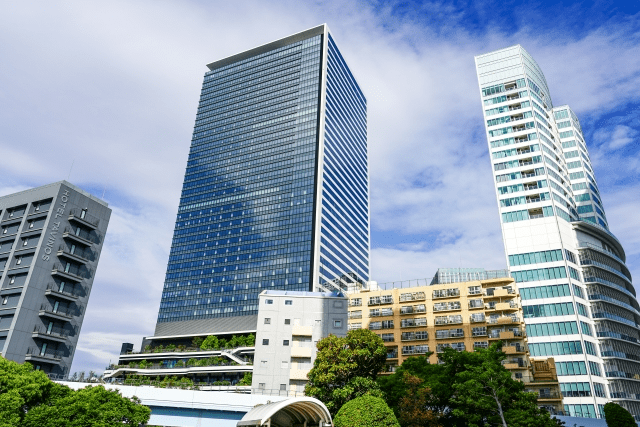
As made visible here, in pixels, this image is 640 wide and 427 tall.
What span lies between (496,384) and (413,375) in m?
9.43

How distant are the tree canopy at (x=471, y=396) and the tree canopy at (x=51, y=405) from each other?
2742 cm

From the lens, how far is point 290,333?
Result: 2672 inches

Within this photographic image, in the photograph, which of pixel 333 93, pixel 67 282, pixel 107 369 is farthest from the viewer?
pixel 333 93

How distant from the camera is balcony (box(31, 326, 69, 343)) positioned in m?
71.8

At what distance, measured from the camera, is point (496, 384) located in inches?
1845

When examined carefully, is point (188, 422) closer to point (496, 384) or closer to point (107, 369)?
point (496, 384)

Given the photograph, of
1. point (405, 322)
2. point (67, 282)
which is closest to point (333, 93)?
point (405, 322)

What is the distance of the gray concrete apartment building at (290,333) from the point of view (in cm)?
6525

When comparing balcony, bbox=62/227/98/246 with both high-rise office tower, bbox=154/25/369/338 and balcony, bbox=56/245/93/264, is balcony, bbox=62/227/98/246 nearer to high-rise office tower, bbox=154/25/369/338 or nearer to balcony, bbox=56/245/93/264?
balcony, bbox=56/245/93/264

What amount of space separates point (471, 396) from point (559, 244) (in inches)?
2088

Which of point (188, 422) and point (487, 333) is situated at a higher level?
point (487, 333)

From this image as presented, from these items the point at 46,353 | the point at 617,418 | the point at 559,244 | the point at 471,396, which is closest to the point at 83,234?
the point at 46,353

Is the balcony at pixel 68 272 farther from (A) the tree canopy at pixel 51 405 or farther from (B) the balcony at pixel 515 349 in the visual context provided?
(B) the balcony at pixel 515 349

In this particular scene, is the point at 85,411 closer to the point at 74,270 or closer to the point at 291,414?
the point at 291,414
